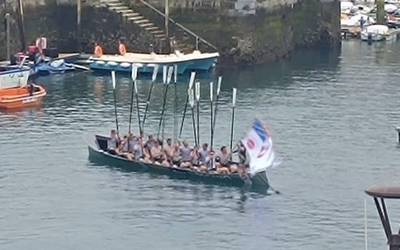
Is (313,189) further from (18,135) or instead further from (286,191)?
(18,135)

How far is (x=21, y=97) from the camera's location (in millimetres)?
63688

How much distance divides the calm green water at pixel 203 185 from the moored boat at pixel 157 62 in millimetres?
1924

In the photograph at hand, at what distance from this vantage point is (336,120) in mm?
60938

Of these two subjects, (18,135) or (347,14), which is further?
(347,14)

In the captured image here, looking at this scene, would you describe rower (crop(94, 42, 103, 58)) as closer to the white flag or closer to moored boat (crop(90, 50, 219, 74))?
moored boat (crop(90, 50, 219, 74))

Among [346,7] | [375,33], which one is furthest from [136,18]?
[346,7]

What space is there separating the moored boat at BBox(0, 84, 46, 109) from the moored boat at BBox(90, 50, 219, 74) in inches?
Answer: 369

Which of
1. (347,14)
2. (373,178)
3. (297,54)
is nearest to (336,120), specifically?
(373,178)

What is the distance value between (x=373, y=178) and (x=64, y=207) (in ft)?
38.4

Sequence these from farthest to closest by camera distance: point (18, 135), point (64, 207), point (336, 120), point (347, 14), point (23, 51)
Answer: point (347, 14)
point (23, 51)
point (336, 120)
point (18, 135)
point (64, 207)

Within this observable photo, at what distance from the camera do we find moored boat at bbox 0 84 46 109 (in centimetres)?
6306

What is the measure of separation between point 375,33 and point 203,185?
49.1 metres

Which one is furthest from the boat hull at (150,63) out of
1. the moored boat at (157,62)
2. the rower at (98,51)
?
the rower at (98,51)

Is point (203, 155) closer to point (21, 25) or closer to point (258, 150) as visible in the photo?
point (258, 150)
